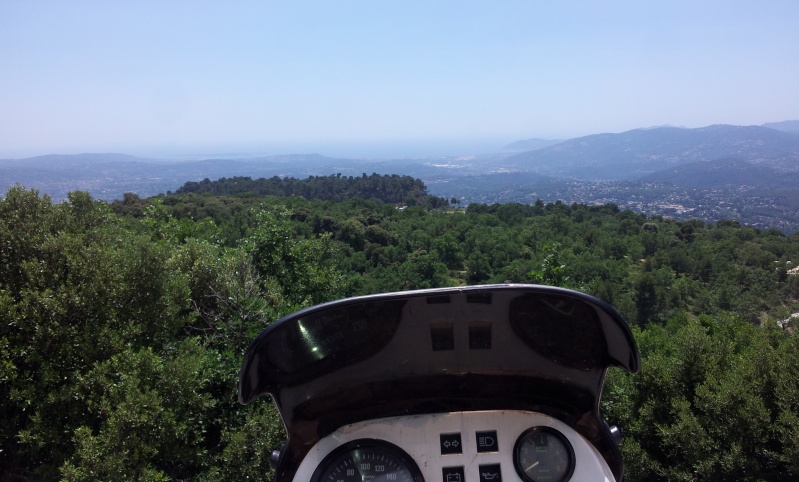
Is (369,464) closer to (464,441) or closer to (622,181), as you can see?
(464,441)

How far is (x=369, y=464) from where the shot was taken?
86.6 inches

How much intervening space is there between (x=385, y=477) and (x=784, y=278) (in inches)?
1834

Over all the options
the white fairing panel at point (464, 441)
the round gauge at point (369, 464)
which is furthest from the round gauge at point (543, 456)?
the round gauge at point (369, 464)

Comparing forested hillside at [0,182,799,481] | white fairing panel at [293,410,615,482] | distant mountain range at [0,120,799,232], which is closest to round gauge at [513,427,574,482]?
white fairing panel at [293,410,615,482]

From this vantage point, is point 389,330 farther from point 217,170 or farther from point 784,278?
point 217,170

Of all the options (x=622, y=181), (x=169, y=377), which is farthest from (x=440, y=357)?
(x=622, y=181)

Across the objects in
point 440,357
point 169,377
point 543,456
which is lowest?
point 169,377

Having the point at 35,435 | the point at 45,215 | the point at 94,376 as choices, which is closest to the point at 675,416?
the point at 94,376

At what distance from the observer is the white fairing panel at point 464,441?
7.26 ft

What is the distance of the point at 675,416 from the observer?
611 cm

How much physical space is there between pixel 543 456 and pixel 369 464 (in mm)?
858

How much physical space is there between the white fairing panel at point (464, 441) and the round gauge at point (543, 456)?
0.03 meters

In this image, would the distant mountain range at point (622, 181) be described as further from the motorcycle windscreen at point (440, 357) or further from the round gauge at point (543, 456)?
the round gauge at point (543, 456)

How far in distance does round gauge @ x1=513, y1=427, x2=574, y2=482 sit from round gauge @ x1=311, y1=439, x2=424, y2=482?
51 cm
